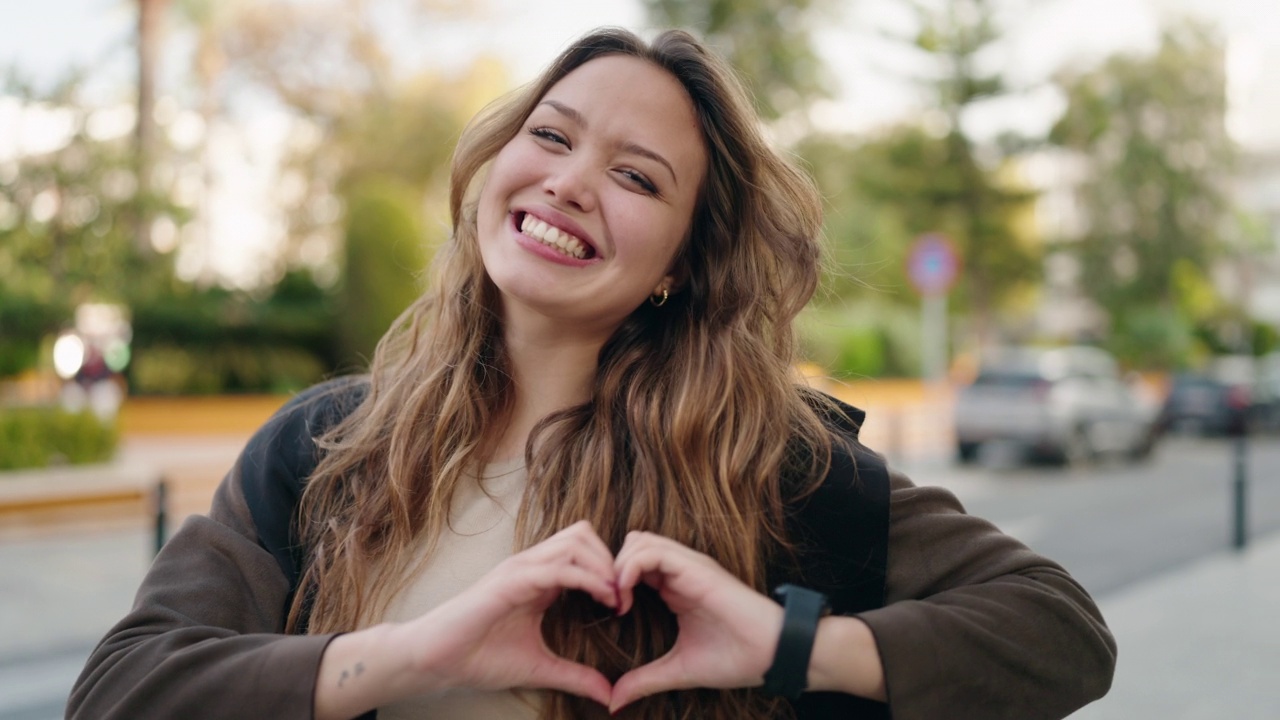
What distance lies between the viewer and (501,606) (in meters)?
1.42

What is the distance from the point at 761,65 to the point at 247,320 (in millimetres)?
16568

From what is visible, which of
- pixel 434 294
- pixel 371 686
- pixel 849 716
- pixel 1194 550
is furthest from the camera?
pixel 1194 550

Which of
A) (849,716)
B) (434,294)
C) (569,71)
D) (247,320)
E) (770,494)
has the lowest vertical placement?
(247,320)

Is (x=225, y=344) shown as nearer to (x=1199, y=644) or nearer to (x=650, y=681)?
(x=1199, y=644)

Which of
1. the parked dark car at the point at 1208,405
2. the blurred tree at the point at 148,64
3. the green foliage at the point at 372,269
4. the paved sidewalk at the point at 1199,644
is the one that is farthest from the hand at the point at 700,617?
the parked dark car at the point at 1208,405

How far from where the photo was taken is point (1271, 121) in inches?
2424

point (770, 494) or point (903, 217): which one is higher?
point (770, 494)

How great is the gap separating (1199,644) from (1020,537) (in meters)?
3.59

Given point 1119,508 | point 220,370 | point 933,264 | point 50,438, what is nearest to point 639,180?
point 50,438

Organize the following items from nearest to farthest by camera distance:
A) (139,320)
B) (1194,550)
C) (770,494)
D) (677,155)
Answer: (770,494)
(677,155)
(1194,550)
(139,320)

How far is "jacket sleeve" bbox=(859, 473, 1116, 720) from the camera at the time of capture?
1.54m

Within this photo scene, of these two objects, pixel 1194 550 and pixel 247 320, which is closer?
pixel 1194 550

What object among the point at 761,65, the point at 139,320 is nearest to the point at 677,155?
the point at 139,320

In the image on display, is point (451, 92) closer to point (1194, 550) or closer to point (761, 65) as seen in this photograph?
point (761, 65)
